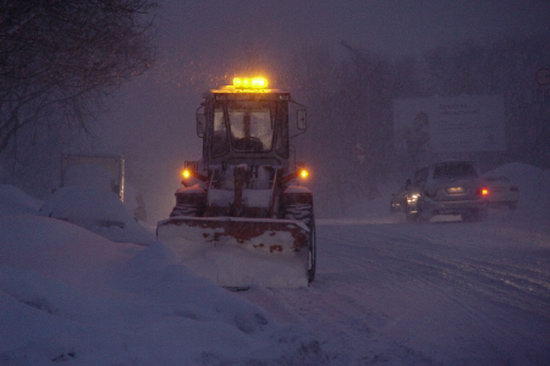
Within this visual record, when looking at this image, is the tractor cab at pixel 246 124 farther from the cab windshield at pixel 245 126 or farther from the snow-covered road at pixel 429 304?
the snow-covered road at pixel 429 304

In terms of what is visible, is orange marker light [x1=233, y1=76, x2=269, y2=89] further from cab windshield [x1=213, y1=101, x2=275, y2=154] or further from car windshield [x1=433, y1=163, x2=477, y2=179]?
car windshield [x1=433, y1=163, x2=477, y2=179]

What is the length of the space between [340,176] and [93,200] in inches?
1433

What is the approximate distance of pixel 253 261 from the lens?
783 cm

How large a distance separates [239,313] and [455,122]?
36.4 metres

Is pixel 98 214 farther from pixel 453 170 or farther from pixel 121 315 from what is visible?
pixel 453 170

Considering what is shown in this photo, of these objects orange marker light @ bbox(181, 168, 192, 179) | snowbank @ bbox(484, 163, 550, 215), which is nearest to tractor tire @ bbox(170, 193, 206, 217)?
orange marker light @ bbox(181, 168, 192, 179)

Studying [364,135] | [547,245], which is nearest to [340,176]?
[364,135]

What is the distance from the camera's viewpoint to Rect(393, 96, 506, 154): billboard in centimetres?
3875

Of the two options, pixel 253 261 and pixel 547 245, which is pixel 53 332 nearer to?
pixel 253 261

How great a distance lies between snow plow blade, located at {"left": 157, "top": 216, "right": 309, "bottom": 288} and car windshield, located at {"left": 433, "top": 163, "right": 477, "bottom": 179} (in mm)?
12092

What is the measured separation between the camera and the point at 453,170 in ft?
63.3

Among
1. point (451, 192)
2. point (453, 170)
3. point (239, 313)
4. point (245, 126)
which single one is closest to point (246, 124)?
point (245, 126)

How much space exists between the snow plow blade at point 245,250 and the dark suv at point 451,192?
11.3 meters

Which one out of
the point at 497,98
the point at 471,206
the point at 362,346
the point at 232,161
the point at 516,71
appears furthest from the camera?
the point at 516,71
